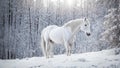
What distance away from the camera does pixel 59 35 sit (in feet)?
14.8

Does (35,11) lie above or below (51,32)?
above

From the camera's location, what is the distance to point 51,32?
4.80 metres

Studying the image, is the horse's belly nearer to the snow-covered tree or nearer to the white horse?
the white horse

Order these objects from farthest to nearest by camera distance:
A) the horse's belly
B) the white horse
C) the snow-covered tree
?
the horse's belly, the white horse, the snow-covered tree

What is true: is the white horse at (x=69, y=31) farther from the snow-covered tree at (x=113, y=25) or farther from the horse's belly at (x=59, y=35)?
the snow-covered tree at (x=113, y=25)

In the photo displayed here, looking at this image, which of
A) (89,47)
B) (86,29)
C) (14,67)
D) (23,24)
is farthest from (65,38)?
(23,24)

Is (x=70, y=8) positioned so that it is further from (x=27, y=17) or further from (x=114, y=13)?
(x=114, y=13)

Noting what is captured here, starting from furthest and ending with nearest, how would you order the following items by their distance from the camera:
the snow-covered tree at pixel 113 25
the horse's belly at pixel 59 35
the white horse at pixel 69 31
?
the horse's belly at pixel 59 35 < the white horse at pixel 69 31 < the snow-covered tree at pixel 113 25

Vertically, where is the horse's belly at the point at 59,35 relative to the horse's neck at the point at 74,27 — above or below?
below

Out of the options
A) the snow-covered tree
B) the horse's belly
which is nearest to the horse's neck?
the horse's belly

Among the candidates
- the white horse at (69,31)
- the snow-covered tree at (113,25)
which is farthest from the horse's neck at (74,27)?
the snow-covered tree at (113,25)

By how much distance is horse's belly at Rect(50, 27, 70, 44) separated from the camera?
4262 mm

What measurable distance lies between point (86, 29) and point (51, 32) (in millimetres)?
1008

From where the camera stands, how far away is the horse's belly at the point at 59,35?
14.0 feet
